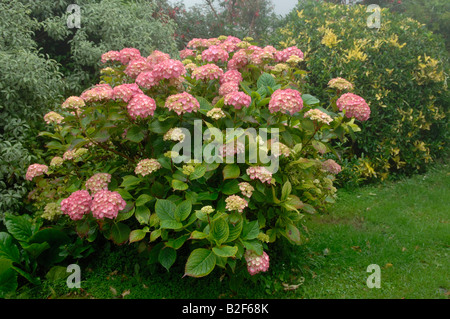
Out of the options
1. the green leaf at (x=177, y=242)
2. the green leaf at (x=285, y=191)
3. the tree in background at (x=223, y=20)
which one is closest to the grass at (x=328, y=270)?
the green leaf at (x=177, y=242)

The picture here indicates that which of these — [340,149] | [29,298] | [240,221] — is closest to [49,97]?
[29,298]

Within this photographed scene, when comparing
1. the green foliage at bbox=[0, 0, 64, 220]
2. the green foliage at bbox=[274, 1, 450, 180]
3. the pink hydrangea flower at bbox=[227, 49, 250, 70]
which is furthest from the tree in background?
the pink hydrangea flower at bbox=[227, 49, 250, 70]

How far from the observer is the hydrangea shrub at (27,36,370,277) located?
2.44 m

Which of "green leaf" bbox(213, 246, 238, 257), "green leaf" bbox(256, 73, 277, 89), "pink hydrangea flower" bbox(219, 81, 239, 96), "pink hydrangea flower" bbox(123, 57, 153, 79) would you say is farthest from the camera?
"green leaf" bbox(256, 73, 277, 89)

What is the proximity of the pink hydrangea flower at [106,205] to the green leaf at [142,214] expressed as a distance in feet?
0.56

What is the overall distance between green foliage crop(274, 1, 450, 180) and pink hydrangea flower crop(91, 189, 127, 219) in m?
3.58

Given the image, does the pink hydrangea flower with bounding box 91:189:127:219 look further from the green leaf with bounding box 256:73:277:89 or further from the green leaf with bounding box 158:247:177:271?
the green leaf with bounding box 256:73:277:89

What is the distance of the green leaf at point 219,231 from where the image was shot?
2.32 meters

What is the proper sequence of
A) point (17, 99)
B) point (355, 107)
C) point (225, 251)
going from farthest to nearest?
1. point (17, 99)
2. point (355, 107)
3. point (225, 251)

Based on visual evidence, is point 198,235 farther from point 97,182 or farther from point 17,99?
point 17,99

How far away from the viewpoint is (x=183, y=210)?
2.47m

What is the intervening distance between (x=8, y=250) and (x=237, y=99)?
204cm

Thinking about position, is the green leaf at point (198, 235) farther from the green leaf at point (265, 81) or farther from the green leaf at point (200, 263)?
the green leaf at point (265, 81)

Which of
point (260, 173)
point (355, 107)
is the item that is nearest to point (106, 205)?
point (260, 173)
